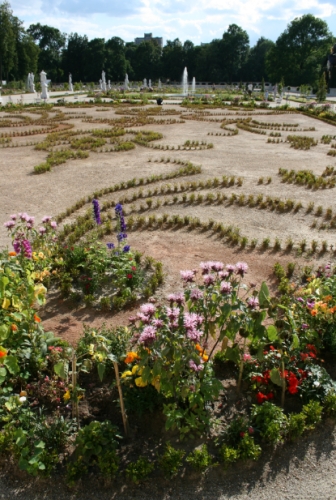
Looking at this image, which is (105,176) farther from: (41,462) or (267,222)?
(41,462)

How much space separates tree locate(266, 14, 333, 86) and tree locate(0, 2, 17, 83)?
3854cm

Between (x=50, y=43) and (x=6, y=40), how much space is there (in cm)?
3095

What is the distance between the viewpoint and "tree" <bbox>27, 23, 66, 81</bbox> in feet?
236

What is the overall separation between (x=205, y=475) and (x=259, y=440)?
615mm

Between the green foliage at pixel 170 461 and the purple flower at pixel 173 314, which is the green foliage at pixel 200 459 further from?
the purple flower at pixel 173 314

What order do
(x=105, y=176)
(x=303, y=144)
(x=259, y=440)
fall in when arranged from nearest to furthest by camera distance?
(x=259, y=440) < (x=105, y=176) < (x=303, y=144)

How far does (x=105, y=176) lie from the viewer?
12.1m

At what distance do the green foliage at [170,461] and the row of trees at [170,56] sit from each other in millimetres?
60939

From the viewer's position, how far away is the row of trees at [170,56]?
196 ft

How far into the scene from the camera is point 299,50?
6281 cm

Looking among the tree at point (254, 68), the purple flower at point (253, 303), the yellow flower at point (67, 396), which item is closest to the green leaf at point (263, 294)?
the purple flower at point (253, 303)

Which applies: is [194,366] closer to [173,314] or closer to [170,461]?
[173,314]

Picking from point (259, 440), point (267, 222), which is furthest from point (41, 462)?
point (267, 222)

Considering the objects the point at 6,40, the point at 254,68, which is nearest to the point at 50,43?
the point at 6,40
